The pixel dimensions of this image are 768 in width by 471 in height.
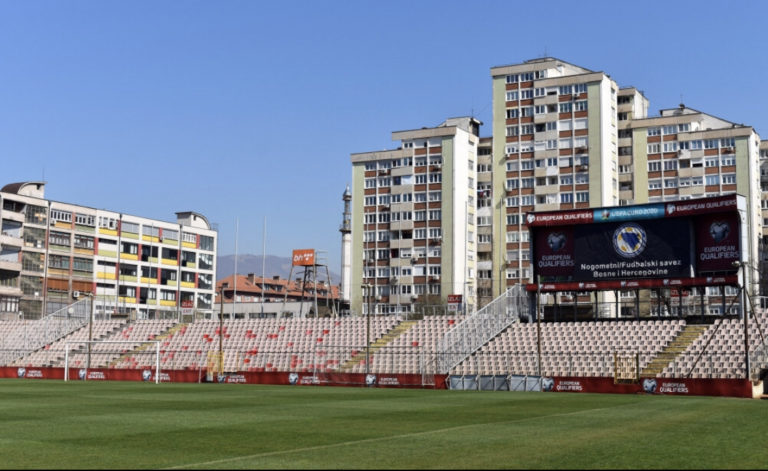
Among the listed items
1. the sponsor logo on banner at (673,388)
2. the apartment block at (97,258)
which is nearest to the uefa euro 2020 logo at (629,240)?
the sponsor logo on banner at (673,388)

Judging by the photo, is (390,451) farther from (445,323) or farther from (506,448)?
(445,323)

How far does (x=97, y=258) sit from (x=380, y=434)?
406 feet

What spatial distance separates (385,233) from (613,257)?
83618 millimetres

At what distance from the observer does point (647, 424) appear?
25219 millimetres

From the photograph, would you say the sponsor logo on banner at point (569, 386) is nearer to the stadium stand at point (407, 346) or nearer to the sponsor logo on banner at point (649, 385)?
the stadium stand at point (407, 346)

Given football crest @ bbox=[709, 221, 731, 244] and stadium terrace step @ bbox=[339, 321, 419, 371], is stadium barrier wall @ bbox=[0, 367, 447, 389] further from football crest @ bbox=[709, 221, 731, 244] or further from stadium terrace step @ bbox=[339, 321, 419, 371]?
football crest @ bbox=[709, 221, 731, 244]

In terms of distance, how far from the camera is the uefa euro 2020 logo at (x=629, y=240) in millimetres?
61719

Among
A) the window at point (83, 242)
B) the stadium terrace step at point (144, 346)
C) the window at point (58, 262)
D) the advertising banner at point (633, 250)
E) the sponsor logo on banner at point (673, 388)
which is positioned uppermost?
the window at point (83, 242)

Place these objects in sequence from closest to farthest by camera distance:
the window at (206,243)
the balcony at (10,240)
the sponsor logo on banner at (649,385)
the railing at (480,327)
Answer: the sponsor logo on banner at (649,385) → the railing at (480,327) → the balcony at (10,240) → the window at (206,243)

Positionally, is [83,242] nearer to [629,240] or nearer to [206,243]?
[206,243]

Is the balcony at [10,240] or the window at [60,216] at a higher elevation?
the window at [60,216]

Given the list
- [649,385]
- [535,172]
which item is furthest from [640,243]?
[535,172]

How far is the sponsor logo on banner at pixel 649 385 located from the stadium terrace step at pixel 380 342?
2134cm

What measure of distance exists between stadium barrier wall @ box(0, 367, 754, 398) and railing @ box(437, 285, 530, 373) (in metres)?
5.00
